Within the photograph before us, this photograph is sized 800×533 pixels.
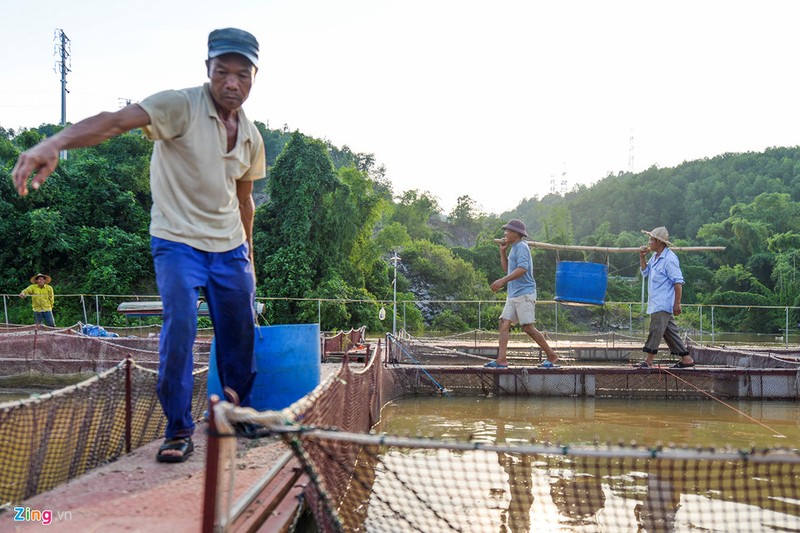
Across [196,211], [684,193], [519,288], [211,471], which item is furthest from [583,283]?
[684,193]

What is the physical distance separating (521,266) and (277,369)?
522 centimetres

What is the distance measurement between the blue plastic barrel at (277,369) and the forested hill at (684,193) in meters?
59.3

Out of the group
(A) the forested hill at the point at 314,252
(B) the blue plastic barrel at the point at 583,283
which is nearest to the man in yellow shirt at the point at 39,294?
(A) the forested hill at the point at 314,252

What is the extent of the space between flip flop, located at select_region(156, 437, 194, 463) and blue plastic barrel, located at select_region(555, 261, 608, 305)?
694 cm

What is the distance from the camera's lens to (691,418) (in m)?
7.21

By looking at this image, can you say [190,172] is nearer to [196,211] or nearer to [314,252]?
[196,211]

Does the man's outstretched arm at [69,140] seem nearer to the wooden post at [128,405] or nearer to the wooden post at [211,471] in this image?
the wooden post at [211,471]

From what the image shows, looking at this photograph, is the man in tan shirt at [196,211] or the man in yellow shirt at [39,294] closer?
the man in tan shirt at [196,211]

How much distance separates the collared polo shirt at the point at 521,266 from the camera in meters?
8.36

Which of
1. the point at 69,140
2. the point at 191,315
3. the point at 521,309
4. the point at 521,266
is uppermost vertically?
the point at 69,140

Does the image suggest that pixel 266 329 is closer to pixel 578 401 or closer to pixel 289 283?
pixel 578 401

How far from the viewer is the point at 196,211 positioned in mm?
2924

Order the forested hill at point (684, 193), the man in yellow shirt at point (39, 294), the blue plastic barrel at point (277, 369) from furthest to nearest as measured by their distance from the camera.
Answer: the forested hill at point (684, 193), the man in yellow shirt at point (39, 294), the blue plastic barrel at point (277, 369)

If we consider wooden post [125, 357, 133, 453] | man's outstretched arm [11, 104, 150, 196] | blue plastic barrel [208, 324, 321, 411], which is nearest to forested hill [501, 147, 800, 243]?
blue plastic barrel [208, 324, 321, 411]
